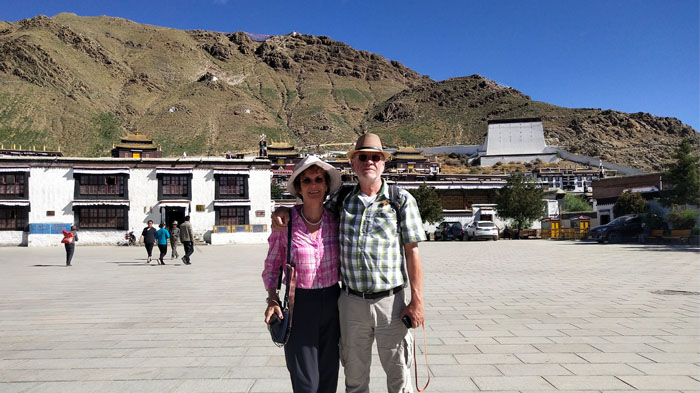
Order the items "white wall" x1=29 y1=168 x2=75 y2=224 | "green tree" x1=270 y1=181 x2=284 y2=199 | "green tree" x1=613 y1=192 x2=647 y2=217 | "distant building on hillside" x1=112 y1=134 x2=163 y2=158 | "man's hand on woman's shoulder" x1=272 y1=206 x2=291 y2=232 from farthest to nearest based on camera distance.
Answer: "distant building on hillside" x1=112 y1=134 x2=163 y2=158, "green tree" x1=270 y1=181 x2=284 y2=199, "white wall" x1=29 y1=168 x2=75 y2=224, "green tree" x1=613 y1=192 x2=647 y2=217, "man's hand on woman's shoulder" x1=272 y1=206 x2=291 y2=232

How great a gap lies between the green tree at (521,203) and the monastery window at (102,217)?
92.0 feet

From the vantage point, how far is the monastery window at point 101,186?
30.4 metres

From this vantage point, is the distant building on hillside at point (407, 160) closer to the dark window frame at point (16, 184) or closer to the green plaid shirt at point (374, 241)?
the dark window frame at point (16, 184)

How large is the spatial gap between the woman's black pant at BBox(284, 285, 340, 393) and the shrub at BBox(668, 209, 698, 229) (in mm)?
25269

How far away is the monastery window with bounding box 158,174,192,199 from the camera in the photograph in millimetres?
31141

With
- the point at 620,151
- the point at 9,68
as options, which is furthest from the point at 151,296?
the point at 9,68

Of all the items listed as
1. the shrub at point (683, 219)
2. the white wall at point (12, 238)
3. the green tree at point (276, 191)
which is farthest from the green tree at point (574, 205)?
the white wall at point (12, 238)

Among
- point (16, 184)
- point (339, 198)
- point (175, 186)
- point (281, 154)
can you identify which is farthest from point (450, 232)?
point (281, 154)

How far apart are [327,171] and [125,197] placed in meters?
31.4

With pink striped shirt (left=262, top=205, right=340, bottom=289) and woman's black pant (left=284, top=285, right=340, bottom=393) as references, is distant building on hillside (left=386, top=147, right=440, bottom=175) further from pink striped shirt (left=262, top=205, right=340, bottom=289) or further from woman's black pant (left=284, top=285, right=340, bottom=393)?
woman's black pant (left=284, top=285, right=340, bottom=393)

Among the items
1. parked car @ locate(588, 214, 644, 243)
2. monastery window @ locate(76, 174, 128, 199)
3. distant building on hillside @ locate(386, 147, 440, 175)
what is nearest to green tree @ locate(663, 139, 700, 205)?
parked car @ locate(588, 214, 644, 243)

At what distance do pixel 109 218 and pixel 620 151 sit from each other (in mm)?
100187

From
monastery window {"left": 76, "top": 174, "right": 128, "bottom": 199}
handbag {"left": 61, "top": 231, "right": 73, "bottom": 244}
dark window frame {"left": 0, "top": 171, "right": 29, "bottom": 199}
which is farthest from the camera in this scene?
monastery window {"left": 76, "top": 174, "right": 128, "bottom": 199}

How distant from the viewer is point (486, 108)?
132 meters
